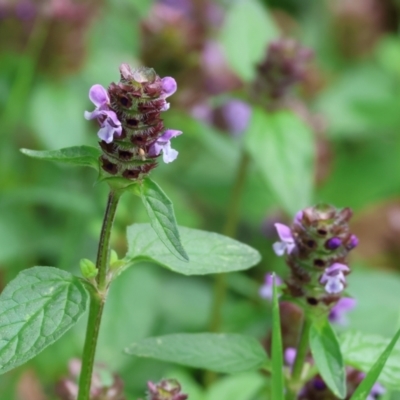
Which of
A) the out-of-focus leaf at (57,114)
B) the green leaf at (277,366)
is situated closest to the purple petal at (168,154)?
the green leaf at (277,366)

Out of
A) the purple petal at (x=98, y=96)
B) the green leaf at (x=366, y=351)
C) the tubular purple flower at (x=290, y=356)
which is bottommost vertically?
the tubular purple flower at (x=290, y=356)

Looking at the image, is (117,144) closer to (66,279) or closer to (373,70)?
(66,279)

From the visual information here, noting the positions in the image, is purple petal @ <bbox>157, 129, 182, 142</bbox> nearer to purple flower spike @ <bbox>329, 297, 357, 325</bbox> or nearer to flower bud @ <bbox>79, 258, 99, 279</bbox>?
flower bud @ <bbox>79, 258, 99, 279</bbox>

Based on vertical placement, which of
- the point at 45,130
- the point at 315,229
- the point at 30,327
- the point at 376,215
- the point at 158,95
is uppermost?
the point at 158,95

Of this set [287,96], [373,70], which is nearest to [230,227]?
[287,96]

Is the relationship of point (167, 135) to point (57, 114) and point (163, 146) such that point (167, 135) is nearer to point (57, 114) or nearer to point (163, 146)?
point (163, 146)

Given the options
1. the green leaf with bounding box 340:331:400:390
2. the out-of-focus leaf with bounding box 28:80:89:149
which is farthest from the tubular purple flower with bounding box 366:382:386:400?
the out-of-focus leaf with bounding box 28:80:89:149

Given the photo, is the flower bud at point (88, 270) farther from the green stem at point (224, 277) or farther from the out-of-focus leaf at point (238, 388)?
the green stem at point (224, 277)
